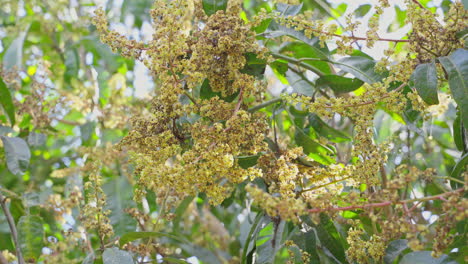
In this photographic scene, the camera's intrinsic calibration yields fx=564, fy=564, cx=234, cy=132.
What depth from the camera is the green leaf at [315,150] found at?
1727 millimetres

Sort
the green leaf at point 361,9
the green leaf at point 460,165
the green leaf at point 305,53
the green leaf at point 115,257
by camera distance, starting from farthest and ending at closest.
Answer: the green leaf at point 361,9 → the green leaf at point 305,53 → the green leaf at point 115,257 → the green leaf at point 460,165

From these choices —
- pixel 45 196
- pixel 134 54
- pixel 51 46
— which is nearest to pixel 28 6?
pixel 51 46

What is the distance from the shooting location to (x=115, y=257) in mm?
1571

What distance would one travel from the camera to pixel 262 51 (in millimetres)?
1522

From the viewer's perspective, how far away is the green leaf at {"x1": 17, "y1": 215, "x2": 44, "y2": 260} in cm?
197

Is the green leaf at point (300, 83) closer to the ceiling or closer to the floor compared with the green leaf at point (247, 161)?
closer to the ceiling

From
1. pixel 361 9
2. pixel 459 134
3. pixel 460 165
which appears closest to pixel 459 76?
pixel 460 165

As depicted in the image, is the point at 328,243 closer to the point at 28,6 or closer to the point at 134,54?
the point at 134,54

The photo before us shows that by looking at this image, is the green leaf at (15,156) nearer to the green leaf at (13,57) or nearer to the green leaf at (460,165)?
the green leaf at (13,57)

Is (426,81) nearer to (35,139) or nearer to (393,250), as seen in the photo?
(393,250)

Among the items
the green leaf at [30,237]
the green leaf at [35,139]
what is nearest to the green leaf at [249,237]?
the green leaf at [30,237]

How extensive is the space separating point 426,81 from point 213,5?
681 millimetres

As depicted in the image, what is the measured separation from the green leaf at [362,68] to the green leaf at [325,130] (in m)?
0.26

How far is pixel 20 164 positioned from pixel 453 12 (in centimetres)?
155
